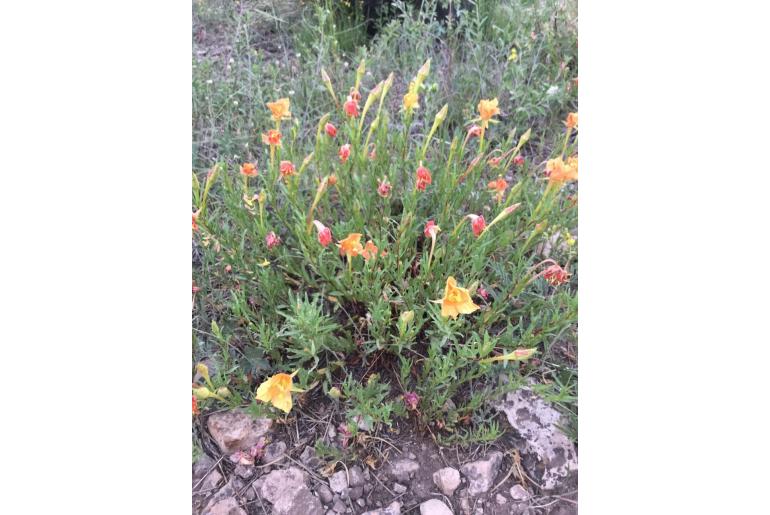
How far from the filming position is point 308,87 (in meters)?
1.88

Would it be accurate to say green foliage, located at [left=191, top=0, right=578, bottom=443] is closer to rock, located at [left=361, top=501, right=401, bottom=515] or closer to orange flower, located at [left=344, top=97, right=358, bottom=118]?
orange flower, located at [left=344, top=97, right=358, bottom=118]

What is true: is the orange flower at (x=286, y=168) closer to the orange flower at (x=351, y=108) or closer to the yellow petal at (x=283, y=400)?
the orange flower at (x=351, y=108)

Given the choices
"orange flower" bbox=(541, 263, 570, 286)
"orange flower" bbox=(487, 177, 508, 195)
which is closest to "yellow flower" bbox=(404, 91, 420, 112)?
"orange flower" bbox=(487, 177, 508, 195)

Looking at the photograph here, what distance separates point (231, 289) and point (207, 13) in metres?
0.78

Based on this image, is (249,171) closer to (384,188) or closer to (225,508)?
(384,188)

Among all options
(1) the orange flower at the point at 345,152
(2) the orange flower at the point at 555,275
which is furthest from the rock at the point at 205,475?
(2) the orange flower at the point at 555,275

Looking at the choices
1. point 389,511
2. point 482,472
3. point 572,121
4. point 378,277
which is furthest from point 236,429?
point 572,121

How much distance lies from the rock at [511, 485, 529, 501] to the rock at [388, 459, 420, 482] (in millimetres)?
246

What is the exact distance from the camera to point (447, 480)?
4.41 ft

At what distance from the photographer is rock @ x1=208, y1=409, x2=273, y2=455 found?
1.39 metres

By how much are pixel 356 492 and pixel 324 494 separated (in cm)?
8

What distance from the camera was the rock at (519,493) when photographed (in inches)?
52.7
